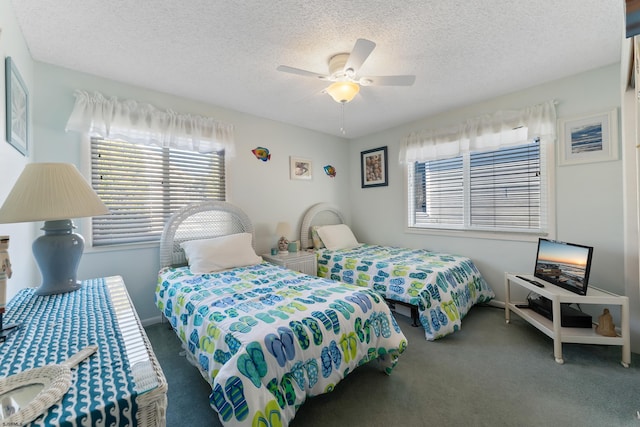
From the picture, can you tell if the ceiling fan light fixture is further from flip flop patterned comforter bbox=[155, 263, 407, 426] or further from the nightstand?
the nightstand

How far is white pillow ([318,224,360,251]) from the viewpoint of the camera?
376 cm

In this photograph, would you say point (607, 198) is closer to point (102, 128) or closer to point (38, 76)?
point (102, 128)

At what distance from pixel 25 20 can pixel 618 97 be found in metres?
4.54

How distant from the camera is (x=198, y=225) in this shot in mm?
2898

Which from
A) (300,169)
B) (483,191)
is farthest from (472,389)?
(300,169)

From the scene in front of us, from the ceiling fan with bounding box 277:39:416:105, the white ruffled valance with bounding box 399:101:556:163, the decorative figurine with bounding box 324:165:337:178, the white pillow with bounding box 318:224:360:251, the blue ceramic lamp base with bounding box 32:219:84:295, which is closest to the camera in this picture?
the blue ceramic lamp base with bounding box 32:219:84:295

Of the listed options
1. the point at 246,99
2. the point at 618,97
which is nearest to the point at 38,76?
the point at 246,99

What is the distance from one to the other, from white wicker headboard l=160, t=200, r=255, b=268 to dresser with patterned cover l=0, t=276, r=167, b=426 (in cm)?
120

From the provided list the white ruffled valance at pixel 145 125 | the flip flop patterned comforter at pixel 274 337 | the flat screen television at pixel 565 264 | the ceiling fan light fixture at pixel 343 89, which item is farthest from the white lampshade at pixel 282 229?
the flat screen television at pixel 565 264

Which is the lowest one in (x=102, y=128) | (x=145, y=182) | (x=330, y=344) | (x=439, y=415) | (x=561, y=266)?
(x=439, y=415)

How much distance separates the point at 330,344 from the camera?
1.50 meters

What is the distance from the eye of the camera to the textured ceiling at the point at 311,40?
1.58 m

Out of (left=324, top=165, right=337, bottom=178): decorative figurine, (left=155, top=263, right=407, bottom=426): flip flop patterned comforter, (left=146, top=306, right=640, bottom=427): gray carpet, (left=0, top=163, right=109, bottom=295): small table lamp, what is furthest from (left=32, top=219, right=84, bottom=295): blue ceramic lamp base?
(left=324, top=165, right=337, bottom=178): decorative figurine

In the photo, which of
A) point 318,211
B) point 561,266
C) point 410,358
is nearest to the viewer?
point 410,358
